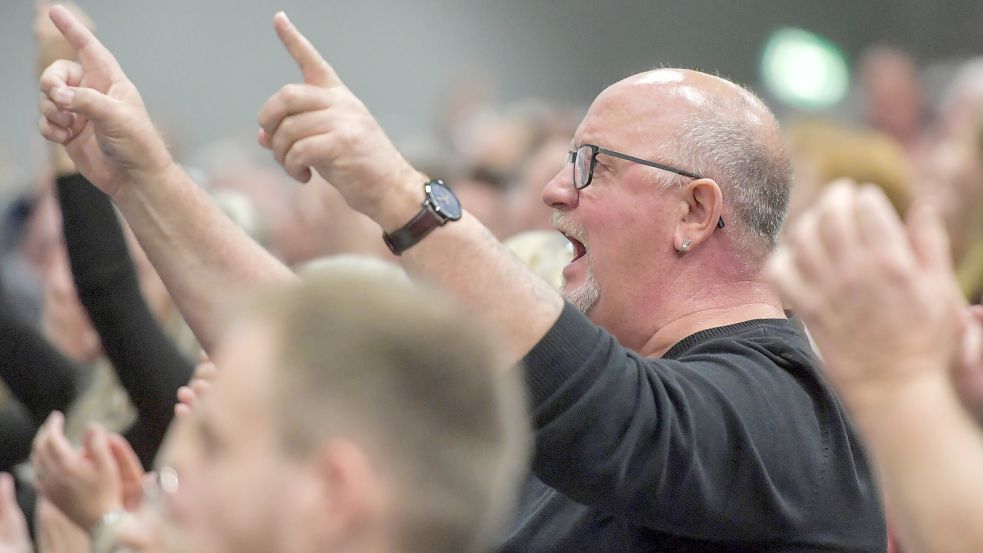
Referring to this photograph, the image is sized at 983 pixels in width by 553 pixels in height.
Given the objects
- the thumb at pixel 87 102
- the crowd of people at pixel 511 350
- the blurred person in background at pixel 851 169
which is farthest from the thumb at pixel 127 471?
the blurred person in background at pixel 851 169

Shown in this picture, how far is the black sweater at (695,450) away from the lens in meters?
1.49

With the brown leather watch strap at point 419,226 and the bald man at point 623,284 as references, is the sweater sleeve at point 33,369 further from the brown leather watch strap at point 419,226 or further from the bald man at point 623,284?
the brown leather watch strap at point 419,226

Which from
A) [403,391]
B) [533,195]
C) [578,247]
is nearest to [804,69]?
[533,195]

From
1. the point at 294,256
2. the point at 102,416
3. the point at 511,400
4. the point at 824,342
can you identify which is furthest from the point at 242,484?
the point at 294,256

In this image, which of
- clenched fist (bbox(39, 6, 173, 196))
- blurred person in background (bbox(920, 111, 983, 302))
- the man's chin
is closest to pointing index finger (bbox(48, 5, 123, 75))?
clenched fist (bbox(39, 6, 173, 196))

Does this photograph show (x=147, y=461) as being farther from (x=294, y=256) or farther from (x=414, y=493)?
(x=294, y=256)

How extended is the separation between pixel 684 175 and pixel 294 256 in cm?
283

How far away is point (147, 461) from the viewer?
100 inches

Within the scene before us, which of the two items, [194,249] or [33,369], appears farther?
[33,369]

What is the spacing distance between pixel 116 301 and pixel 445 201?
1095 mm

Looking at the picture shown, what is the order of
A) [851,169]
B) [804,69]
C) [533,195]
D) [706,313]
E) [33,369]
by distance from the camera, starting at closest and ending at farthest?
[706,313] → [33,369] → [851,169] → [533,195] → [804,69]

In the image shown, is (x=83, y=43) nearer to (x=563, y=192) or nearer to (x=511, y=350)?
(x=563, y=192)

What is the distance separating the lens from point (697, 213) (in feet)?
6.39

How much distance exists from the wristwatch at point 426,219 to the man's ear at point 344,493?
1.75 ft
